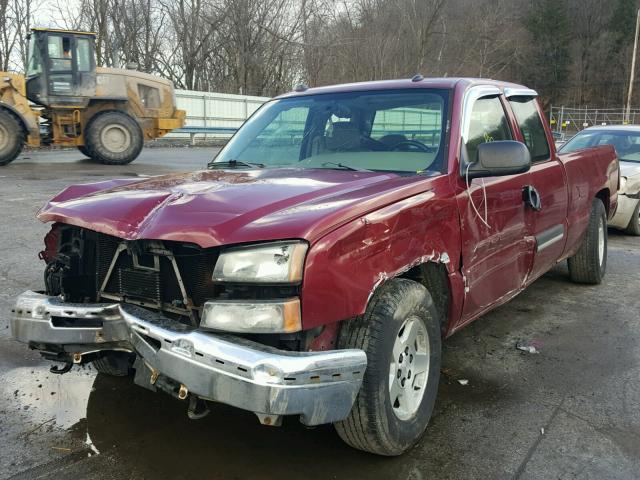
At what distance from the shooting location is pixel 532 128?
472 cm

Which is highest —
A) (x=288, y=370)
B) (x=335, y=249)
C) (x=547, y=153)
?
(x=547, y=153)

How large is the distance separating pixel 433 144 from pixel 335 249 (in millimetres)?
1371

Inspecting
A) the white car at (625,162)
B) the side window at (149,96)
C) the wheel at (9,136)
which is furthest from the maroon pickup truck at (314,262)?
the side window at (149,96)

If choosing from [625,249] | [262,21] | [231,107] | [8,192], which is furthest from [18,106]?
[262,21]

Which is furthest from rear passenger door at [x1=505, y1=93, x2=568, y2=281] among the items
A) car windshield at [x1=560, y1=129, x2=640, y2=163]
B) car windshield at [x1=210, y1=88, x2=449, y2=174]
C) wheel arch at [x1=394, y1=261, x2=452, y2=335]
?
car windshield at [x1=560, y1=129, x2=640, y2=163]

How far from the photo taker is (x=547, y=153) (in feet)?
15.6

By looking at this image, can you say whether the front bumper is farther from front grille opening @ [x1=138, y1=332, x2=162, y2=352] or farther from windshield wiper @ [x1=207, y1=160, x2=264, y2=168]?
windshield wiper @ [x1=207, y1=160, x2=264, y2=168]

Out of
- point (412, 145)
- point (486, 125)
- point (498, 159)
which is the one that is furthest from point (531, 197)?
point (412, 145)

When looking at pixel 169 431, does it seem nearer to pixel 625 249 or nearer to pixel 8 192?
pixel 625 249

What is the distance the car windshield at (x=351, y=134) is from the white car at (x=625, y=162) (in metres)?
4.92

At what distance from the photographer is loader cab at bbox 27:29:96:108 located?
50.2ft

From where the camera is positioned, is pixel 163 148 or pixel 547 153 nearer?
pixel 547 153

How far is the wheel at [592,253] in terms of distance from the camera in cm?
Result: 568

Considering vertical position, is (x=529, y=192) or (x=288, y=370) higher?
(x=529, y=192)
